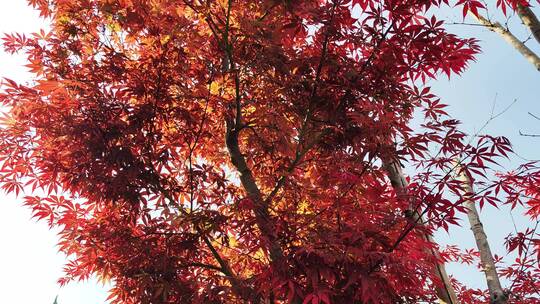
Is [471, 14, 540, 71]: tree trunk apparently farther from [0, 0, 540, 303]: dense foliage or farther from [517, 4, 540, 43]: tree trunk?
[0, 0, 540, 303]: dense foliage

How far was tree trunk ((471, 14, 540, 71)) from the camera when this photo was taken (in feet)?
15.1

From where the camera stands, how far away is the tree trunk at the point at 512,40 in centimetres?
461

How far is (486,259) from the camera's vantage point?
470cm

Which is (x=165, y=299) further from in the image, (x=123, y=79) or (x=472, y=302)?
(x=472, y=302)

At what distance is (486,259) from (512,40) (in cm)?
276

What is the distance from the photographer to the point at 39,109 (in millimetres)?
3352

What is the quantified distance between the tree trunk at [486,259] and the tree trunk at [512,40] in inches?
63.5

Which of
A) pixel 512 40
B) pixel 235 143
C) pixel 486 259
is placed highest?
pixel 512 40

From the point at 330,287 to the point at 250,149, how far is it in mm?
2121

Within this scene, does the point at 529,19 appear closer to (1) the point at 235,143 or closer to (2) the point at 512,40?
(2) the point at 512,40

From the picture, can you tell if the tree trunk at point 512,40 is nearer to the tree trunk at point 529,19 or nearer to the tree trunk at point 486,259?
the tree trunk at point 529,19

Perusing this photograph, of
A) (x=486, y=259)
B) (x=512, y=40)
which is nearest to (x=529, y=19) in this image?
(x=512, y=40)

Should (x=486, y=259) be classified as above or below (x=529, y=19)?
below

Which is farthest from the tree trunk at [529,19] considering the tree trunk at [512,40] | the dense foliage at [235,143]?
the dense foliage at [235,143]
